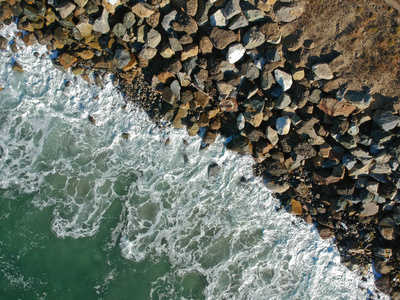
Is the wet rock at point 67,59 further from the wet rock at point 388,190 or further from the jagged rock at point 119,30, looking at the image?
the wet rock at point 388,190

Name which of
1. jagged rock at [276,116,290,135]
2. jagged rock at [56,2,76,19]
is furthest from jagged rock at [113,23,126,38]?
jagged rock at [276,116,290,135]

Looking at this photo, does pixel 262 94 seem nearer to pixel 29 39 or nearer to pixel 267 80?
pixel 267 80

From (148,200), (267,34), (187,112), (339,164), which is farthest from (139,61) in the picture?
(339,164)

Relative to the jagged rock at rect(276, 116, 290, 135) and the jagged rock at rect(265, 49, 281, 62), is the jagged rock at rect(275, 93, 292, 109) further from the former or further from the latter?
the jagged rock at rect(265, 49, 281, 62)

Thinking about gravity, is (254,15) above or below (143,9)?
above

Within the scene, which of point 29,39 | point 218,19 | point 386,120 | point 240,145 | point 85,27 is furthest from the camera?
point 29,39

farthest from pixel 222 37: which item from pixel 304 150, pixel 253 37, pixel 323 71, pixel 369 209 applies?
pixel 369 209
